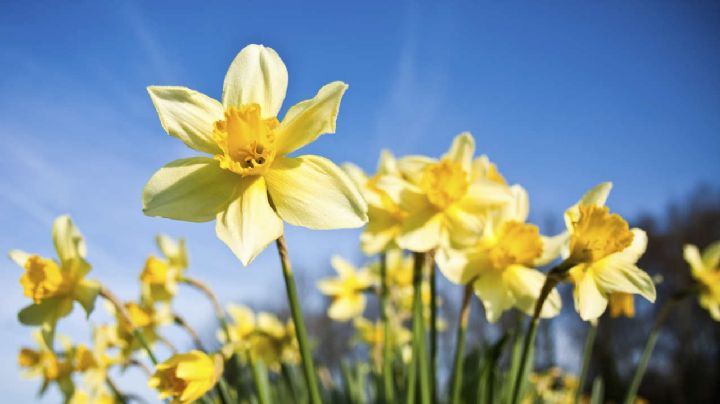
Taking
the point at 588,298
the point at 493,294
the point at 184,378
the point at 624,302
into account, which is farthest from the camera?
the point at 624,302

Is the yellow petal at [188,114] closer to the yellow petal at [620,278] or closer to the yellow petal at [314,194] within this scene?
the yellow petal at [314,194]

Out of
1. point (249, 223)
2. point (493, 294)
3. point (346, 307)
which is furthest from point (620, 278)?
point (346, 307)

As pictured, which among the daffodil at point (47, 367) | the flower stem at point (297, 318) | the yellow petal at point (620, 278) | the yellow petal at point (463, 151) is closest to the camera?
the flower stem at point (297, 318)

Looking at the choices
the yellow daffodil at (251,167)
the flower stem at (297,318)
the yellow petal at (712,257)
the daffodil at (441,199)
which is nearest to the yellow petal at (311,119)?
the yellow daffodil at (251,167)

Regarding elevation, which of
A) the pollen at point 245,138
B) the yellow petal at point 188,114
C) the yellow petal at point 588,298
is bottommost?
the yellow petal at point 588,298

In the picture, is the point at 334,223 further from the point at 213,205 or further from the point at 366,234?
the point at 366,234

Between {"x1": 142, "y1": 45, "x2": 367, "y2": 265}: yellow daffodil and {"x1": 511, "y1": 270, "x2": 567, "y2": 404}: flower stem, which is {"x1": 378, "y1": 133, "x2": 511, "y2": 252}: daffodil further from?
{"x1": 142, "y1": 45, "x2": 367, "y2": 265}: yellow daffodil

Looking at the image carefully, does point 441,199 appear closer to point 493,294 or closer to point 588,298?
point 493,294

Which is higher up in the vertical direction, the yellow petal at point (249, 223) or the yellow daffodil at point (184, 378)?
the yellow petal at point (249, 223)
